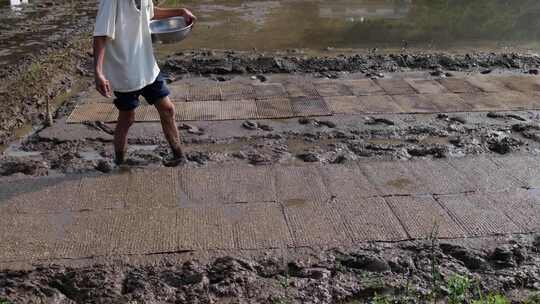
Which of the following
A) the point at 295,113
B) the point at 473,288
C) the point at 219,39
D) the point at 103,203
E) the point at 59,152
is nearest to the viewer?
the point at 473,288

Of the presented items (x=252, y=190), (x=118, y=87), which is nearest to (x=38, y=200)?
(x=118, y=87)

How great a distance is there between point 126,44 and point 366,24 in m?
8.29

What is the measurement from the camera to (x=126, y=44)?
391cm

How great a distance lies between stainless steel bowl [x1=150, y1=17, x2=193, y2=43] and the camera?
14.9ft

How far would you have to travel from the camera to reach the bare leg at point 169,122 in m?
4.33

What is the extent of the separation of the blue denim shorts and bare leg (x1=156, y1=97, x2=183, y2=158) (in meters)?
0.06

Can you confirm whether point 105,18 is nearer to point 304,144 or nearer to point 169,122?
point 169,122

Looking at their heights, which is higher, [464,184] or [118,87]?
[118,87]

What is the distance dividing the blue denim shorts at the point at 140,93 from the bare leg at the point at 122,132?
0.09 meters

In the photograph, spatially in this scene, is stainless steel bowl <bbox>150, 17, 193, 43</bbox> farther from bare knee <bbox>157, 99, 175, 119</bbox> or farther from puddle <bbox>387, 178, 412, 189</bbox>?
puddle <bbox>387, 178, 412, 189</bbox>

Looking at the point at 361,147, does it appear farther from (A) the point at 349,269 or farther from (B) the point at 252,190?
(A) the point at 349,269

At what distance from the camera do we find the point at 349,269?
317 cm

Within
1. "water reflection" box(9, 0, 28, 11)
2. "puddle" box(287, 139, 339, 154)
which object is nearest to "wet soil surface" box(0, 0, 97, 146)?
"water reflection" box(9, 0, 28, 11)

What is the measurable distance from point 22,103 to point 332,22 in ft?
24.2
